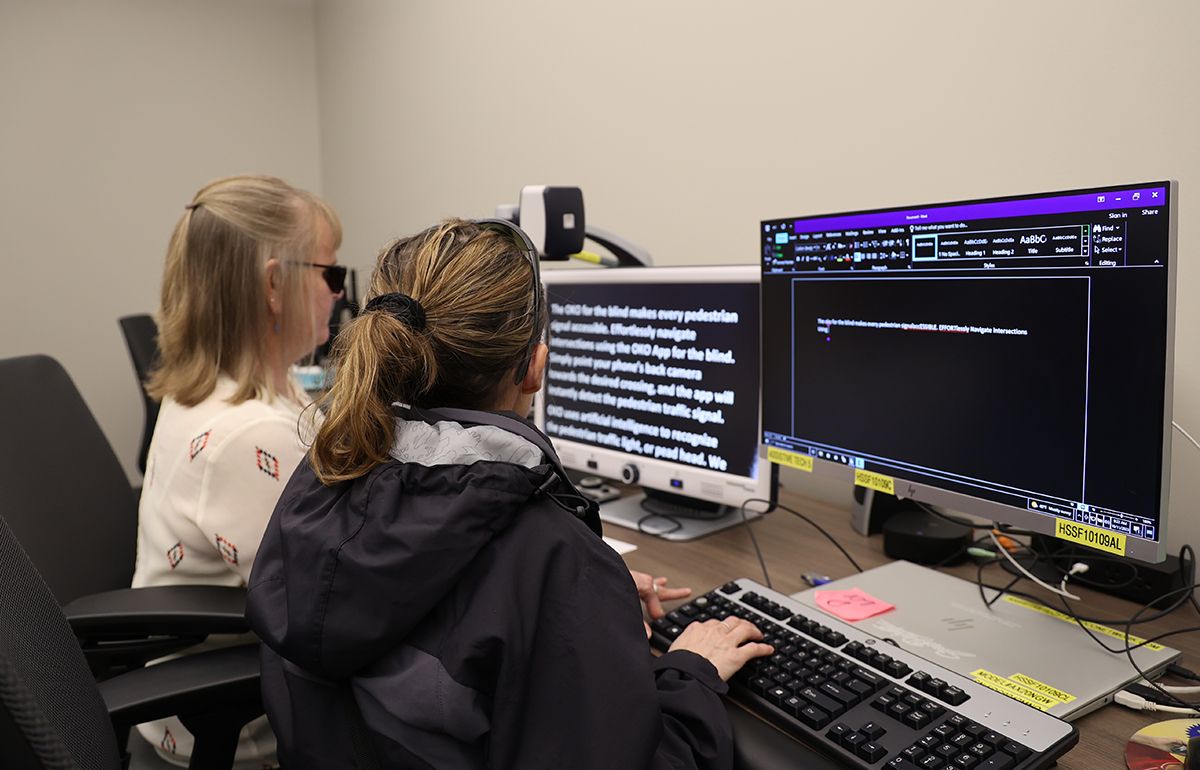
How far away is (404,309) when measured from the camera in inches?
32.8

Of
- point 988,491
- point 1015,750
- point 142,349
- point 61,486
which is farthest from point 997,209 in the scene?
point 142,349

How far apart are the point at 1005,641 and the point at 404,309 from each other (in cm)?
78

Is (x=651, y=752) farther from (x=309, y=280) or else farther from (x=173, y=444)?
(x=309, y=280)

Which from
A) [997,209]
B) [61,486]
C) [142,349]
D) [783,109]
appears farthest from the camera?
[142,349]

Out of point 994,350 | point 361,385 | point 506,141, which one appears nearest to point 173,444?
point 361,385

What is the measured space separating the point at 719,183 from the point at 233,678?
4.27 ft

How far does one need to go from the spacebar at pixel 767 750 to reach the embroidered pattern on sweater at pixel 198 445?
2.71 ft

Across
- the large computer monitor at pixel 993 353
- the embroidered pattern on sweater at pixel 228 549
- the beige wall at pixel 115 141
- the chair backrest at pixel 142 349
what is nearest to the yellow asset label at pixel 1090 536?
the large computer monitor at pixel 993 353

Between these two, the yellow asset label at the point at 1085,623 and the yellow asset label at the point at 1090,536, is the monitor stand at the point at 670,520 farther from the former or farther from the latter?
the yellow asset label at the point at 1090,536

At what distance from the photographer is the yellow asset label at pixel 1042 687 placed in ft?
2.80

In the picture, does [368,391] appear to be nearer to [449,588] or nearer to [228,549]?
[449,588]

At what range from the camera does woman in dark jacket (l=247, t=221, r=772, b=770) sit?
73 cm

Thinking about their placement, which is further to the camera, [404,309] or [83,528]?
[83,528]

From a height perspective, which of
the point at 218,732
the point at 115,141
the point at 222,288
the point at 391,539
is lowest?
the point at 218,732
